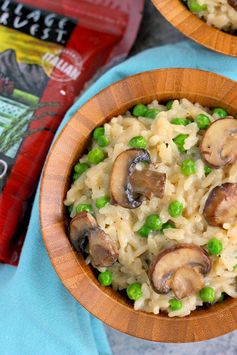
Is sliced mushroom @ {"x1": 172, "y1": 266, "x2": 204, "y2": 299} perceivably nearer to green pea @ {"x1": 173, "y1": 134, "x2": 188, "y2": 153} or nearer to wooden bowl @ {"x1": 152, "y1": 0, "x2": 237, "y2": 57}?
green pea @ {"x1": 173, "y1": 134, "x2": 188, "y2": 153}

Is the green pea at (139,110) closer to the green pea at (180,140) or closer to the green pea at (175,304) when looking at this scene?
the green pea at (180,140)

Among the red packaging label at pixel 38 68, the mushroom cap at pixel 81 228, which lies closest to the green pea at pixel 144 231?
the mushroom cap at pixel 81 228

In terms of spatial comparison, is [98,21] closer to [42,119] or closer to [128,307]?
[42,119]

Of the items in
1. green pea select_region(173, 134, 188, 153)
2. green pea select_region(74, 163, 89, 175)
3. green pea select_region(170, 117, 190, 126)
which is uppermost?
green pea select_region(170, 117, 190, 126)

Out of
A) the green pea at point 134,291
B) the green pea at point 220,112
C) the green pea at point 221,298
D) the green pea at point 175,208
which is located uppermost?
the green pea at point 220,112

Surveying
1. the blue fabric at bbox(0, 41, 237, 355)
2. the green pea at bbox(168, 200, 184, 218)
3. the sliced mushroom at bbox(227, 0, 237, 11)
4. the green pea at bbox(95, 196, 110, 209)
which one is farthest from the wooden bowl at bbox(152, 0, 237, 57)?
the green pea at bbox(95, 196, 110, 209)

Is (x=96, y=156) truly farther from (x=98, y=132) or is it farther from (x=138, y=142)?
(x=138, y=142)
